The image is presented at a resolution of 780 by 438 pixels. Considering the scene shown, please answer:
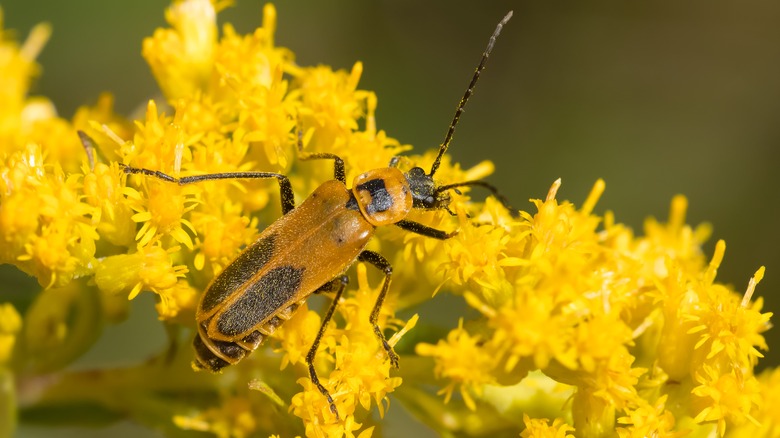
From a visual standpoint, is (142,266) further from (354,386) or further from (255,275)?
(354,386)

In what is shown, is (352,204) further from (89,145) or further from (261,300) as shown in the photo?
(89,145)

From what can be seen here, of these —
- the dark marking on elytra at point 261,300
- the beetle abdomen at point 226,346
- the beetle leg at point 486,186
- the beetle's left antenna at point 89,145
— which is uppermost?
the beetle leg at point 486,186

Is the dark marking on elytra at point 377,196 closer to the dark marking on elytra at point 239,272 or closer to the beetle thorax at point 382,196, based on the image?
the beetle thorax at point 382,196

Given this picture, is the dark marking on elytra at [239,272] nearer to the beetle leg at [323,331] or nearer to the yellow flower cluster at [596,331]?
the beetle leg at [323,331]

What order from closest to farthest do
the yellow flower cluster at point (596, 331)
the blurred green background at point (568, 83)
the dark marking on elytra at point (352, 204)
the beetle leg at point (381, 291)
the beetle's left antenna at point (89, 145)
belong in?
the yellow flower cluster at point (596, 331) < the beetle leg at point (381, 291) < the beetle's left antenna at point (89, 145) < the dark marking on elytra at point (352, 204) < the blurred green background at point (568, 83)

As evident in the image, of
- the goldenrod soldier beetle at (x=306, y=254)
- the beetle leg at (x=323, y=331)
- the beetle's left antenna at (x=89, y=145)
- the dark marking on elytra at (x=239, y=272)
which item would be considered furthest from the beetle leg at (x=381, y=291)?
the beetle's left antenna at (x=89, y=145)

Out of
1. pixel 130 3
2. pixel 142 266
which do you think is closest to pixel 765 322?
pixel 142 266

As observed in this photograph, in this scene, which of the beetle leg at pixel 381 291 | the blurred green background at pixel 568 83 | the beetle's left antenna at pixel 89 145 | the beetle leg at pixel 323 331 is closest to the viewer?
the beetle leg at pixel 323 331

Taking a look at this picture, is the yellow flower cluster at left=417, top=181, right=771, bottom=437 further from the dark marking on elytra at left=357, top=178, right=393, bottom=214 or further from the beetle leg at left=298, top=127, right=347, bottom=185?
the beetle leg at left=298, top=127, right=347, bottom=185

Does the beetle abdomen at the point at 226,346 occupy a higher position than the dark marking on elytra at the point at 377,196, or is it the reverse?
the dark marking on elytra at the point at 377,196

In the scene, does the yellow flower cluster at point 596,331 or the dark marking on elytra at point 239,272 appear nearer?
the yellow flower cluster at point 596,331
